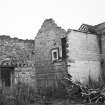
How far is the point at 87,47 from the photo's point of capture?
16.1 metres

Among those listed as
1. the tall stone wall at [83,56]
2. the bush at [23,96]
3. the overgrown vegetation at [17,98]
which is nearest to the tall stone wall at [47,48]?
the tall stone wall at [83,56]

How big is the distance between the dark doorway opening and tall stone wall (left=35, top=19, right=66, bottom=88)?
4.06 metres

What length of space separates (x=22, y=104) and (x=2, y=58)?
4.29 m

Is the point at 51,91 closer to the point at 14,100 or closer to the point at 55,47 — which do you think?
the point at 55,47

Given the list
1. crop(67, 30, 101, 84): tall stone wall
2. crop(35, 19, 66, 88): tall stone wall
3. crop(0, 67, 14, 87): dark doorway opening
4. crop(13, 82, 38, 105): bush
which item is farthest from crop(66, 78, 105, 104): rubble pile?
crop(0, 67, 14, 87): dark doorway opening

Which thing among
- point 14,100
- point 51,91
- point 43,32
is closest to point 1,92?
point 14,100

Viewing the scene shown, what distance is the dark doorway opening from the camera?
42.5 ft

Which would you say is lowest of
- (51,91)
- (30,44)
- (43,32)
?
(51,91)

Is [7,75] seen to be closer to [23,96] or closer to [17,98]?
[23,96]

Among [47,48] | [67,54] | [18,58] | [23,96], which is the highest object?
[47,48]

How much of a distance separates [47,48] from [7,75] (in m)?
5.15

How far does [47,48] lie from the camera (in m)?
17.0

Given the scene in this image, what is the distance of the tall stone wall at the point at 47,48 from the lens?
16031 millimetres

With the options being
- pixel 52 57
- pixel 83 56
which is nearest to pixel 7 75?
pixel 52 57
